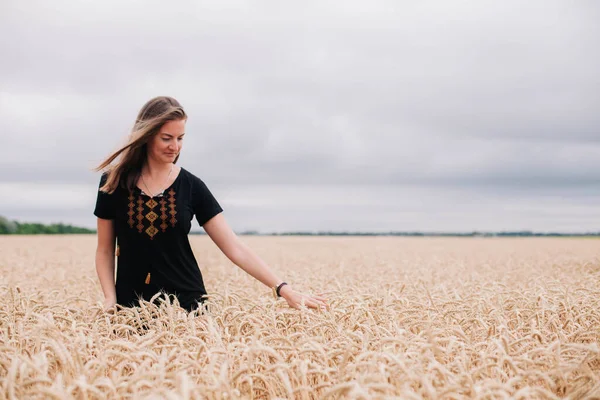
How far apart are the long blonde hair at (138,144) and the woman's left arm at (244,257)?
30.2 inches

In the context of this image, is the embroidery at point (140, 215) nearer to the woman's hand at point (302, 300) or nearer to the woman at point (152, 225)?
the woman at point (152, 225)

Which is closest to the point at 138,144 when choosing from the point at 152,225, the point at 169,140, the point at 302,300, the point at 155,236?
the point at 169,140

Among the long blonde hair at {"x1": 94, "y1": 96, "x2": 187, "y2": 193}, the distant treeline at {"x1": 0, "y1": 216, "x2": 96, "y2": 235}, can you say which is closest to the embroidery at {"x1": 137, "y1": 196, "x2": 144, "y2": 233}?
the long blonde hair at {"x1": 94, "y1": 96, "x2": 187, "y2": 193}

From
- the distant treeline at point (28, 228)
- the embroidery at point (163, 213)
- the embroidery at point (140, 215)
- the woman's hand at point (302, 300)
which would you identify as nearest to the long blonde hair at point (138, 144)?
the embroidery at point (140, 215)

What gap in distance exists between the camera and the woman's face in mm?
4582

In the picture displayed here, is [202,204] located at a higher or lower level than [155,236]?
higher

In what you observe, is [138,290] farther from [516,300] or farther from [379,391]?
[516,300]

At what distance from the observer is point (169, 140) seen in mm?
4641

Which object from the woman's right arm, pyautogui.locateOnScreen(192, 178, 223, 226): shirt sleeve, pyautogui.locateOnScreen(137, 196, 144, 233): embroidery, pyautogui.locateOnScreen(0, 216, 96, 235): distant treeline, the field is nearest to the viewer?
the field

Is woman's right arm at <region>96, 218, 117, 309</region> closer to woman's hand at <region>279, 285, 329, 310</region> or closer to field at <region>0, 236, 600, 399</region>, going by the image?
field at <region>0, 236, 600, 399</region>

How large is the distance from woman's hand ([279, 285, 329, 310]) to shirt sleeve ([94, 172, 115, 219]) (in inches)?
70.3

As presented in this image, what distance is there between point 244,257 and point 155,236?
0.87 m

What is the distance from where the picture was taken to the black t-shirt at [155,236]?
4.85 meters

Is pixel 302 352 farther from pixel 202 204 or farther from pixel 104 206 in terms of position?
pixel 104 206
